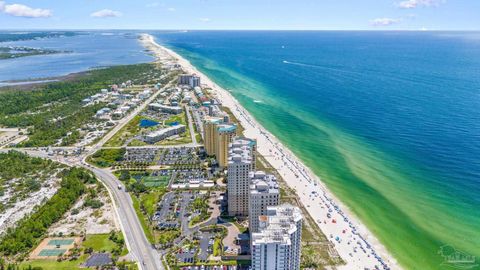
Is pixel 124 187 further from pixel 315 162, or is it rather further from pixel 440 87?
pixel 440 87

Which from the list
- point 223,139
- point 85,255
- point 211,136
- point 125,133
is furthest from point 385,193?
point 125,133

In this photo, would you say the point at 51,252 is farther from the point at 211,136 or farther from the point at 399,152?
the point at 399,152

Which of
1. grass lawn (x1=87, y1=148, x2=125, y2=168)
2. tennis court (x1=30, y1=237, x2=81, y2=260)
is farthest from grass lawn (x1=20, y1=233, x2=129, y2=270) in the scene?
grass lawn (x1=87, y1=148, x2=125, y2=168)

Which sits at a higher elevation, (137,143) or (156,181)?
(137,143)

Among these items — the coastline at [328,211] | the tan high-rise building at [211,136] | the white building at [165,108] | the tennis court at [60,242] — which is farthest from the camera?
the white building at [165,108]

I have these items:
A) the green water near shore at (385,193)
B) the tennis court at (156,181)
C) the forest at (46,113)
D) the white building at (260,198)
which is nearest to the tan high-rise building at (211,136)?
the tennis court at (156,181)

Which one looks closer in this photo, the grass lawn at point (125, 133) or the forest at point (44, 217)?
the forest at point (44, 217)

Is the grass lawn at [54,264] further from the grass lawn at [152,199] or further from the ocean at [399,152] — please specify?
the ocean at [399,152]
